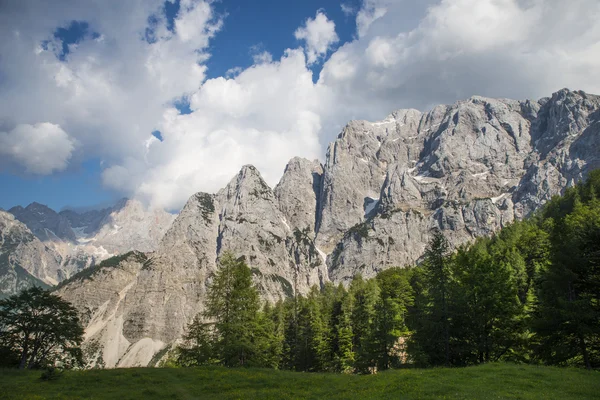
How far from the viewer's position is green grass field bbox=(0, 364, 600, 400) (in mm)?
22781

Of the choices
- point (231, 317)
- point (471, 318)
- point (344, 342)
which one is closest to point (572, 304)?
point (471, 318)

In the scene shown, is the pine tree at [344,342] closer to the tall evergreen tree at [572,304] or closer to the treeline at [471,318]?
the treeline at [471,318]

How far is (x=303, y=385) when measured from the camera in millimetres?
29141

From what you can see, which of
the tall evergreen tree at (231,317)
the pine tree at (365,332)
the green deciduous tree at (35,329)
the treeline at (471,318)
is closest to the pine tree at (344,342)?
the treeline at (471,318)

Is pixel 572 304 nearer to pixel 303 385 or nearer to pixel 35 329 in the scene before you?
pixel 303 385

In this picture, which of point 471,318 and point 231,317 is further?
point 231,317

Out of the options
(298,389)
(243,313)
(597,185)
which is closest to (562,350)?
(298,389)

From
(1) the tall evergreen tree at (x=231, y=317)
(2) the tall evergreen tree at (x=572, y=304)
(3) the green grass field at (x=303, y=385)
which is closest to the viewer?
(3) the green grass field at (x=303, y=385)

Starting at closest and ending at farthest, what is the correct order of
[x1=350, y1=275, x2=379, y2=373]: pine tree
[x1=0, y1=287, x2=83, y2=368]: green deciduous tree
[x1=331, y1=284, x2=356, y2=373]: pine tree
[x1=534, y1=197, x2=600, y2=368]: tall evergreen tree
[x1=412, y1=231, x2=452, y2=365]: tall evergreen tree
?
1. [x1=534, y1=197, x2=600, y2=368]: tall evergreen tree
2. [x1=412, y1=231, x2=452, y2=365]: tall evergreen tree
3. [x1=0, y1=287, x2=83, y2=368]: green deciduous tree
4. [x1=350, y1=275, x2=379, y2=373]: pine tree
5. [x1=331, y1=284, x2=356, y2=373]: pine tree

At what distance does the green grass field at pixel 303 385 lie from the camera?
74.7ft

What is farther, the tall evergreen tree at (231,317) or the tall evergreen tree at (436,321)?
the tall evergreen tree at (231,317)

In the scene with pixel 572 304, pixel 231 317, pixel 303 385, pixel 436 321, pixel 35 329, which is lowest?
pixel 303 385

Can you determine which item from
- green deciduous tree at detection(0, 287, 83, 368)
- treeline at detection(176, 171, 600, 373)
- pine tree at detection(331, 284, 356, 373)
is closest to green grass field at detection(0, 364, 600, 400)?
treeline at detection(176, 171, 600, 373)

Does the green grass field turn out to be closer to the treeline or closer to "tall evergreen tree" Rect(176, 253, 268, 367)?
the treeline
